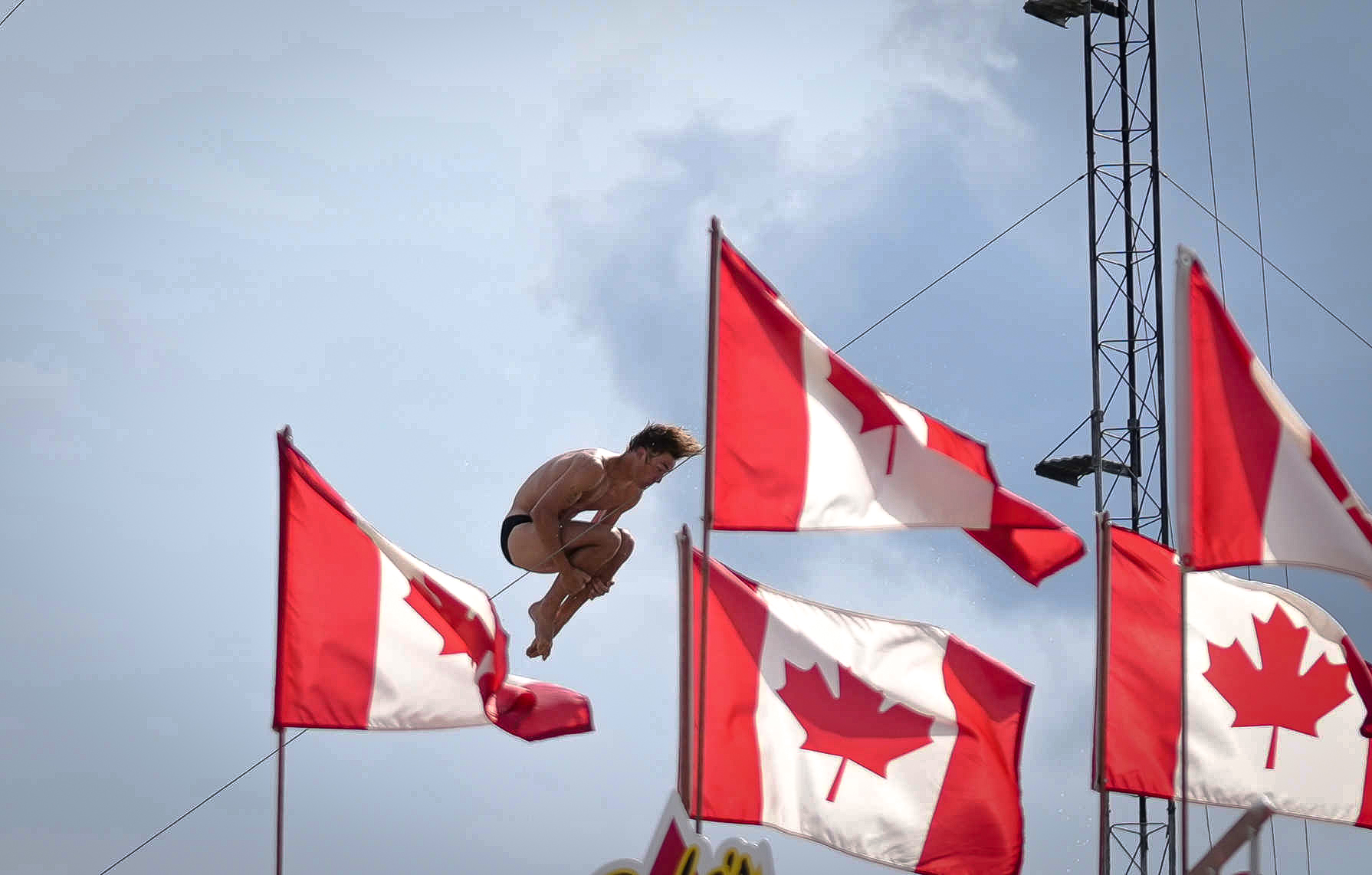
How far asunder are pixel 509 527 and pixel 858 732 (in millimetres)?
2527

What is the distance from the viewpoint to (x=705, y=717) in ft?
35.0

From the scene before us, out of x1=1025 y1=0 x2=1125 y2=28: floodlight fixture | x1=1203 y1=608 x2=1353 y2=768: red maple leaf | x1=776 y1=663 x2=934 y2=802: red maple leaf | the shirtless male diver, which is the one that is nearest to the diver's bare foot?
the shirtless male diver

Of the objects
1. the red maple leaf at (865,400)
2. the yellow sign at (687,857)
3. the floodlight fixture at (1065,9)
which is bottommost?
the yellow sign at (687,857)

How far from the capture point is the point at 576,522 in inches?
484

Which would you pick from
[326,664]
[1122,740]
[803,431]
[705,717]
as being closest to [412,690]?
[326,664]

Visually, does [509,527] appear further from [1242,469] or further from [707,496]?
[1242,469]

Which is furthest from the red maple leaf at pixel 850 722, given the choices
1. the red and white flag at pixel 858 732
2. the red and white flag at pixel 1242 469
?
the red and white flag at pixel 1242 469

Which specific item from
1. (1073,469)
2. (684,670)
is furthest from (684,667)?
(1073,469)

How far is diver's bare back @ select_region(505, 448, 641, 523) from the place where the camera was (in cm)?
1203

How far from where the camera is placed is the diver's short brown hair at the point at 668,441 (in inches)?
461

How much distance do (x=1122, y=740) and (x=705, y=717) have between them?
2.44 metres

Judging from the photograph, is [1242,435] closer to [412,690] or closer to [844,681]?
[844,681]

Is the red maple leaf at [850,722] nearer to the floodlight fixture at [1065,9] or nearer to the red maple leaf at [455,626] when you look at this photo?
the red maple leaf at [455,626]

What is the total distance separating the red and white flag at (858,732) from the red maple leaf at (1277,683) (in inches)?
45.5
